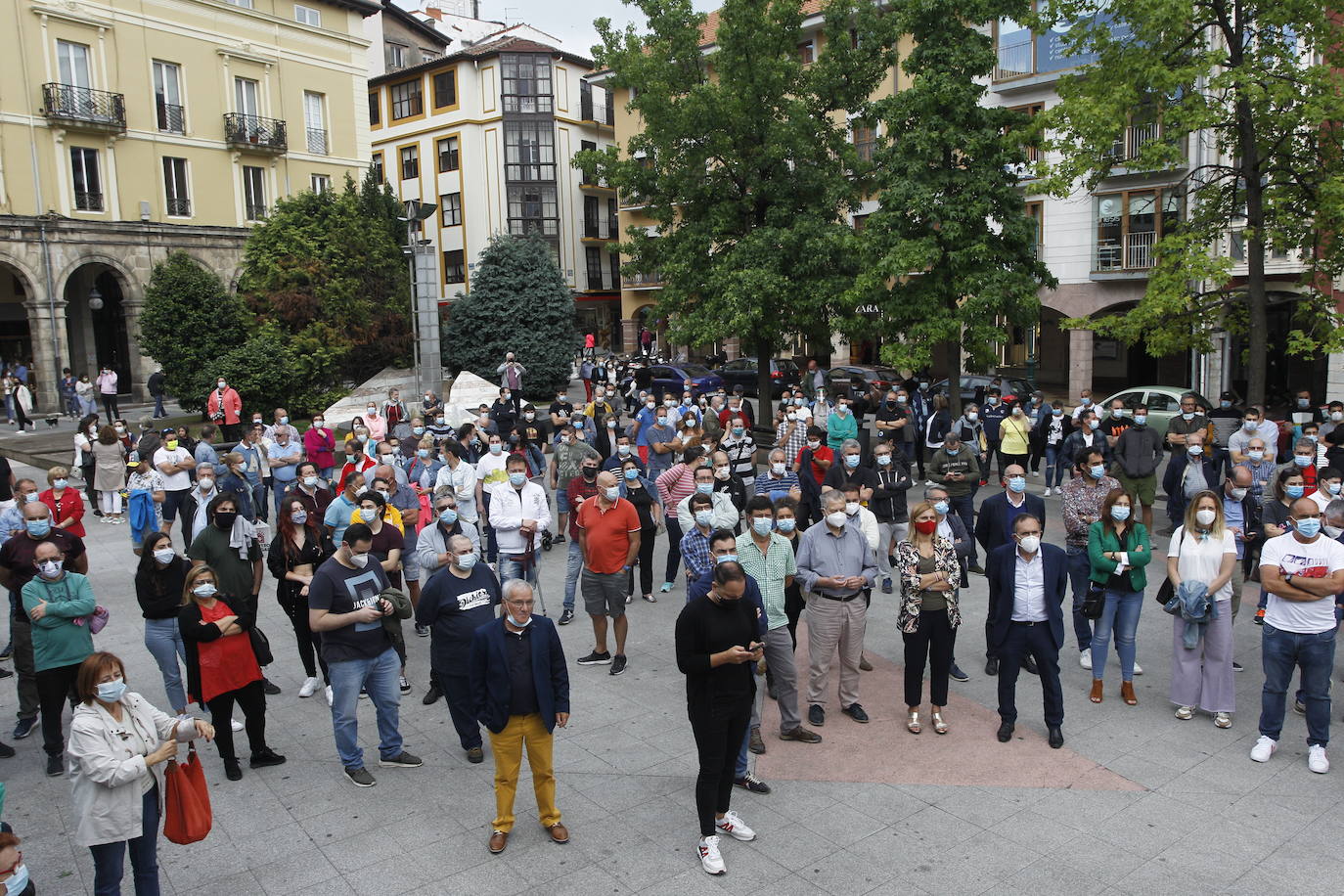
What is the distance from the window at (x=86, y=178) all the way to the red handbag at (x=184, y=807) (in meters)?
33.2

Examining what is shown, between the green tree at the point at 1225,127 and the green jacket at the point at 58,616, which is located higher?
the green tree at the point at 1225,127

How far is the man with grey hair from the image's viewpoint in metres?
7.98

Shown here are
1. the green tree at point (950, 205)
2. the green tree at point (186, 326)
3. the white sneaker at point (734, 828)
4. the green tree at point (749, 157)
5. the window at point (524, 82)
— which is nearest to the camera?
the white sneaker at point (734, 828)

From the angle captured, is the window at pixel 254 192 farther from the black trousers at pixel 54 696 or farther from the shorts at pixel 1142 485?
the black trousers at pixel 54 696

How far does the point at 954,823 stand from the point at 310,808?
4300 millimetres

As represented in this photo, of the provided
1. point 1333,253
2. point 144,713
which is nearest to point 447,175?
point 1333,253

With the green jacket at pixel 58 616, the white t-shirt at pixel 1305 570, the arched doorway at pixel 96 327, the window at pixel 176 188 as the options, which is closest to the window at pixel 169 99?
the window at pixel 176 188

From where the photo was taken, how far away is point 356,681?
23.4 ft

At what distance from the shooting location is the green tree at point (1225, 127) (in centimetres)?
1625

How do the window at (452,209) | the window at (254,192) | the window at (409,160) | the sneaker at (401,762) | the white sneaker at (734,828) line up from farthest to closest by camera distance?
the window at (409,160) → the window at (452,209) → the window at (254,192) → the sneaker at (401,762) → the white sneaker at (734,828)

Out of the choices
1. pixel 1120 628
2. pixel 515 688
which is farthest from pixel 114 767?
pixel 1120 628

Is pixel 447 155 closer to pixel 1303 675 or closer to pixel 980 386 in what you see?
pixel 980 386

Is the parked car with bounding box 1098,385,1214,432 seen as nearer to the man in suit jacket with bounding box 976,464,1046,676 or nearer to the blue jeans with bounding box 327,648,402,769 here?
the man in suit jacket with bounding box 976,464,1046,676

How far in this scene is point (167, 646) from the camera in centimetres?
782
